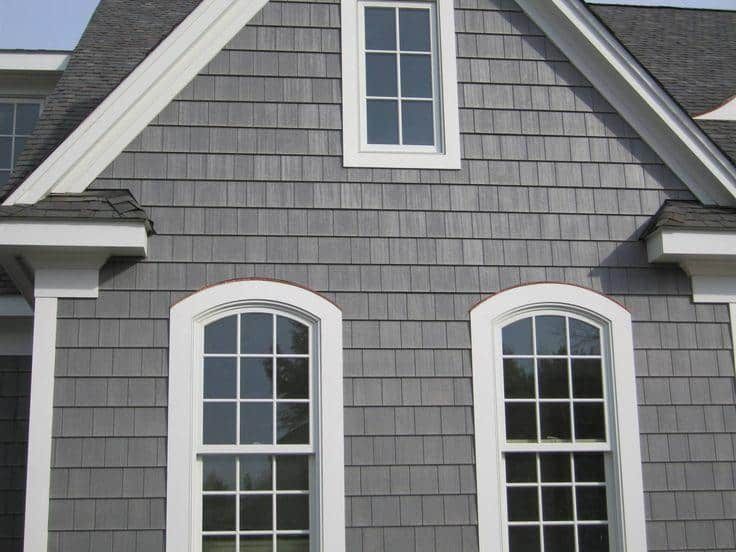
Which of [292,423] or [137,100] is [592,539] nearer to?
[292,423]

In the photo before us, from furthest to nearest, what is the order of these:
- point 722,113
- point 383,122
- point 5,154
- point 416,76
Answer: point 5,154 < point 722,113 < point 416,76 < point 383,122

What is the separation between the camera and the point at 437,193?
767cm

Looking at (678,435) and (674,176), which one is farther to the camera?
(674,176)

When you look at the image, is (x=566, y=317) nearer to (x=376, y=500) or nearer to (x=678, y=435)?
(x=678, y=435)

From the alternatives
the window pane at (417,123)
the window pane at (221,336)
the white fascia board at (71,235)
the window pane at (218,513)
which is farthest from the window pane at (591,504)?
the white fascia board at (71,235)

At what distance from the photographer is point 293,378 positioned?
7.23m

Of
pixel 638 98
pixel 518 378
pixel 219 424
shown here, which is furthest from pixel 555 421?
pixel 638 98

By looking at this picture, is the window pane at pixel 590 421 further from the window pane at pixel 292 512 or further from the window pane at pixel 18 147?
the window pane at pixel 18 147

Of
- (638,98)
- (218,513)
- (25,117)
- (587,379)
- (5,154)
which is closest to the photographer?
(218,513)

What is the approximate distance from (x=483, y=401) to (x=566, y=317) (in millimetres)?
988

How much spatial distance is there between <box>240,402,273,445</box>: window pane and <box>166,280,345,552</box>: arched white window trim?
1.17 ft

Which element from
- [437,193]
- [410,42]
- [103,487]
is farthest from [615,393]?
[103,487]

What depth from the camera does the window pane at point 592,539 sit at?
719 cm

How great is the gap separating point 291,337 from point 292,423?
661mm
